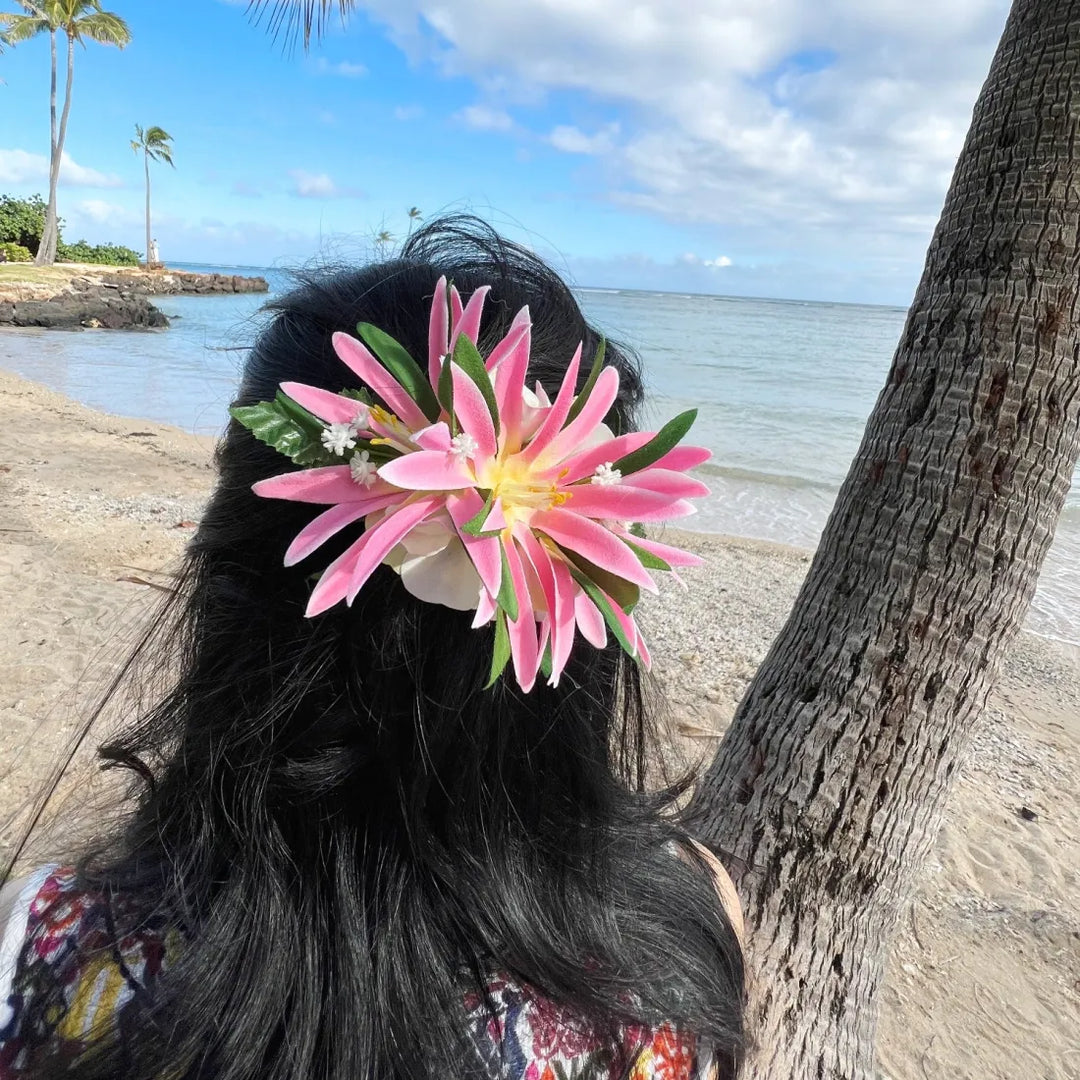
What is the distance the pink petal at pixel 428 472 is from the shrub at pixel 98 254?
1576 inches

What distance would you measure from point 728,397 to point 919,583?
15202mm

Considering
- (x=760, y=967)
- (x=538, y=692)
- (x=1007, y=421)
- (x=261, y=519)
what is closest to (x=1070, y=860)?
(x=760, y=967)

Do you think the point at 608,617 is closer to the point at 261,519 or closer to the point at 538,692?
the point at 538,692

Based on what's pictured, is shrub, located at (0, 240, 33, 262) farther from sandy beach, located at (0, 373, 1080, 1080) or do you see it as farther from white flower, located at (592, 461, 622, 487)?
white flower, located at (592, 461, 622, 487)

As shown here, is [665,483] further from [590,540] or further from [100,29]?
[100,29]

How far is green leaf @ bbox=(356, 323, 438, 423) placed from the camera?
67cm

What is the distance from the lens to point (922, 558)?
53.7 inches

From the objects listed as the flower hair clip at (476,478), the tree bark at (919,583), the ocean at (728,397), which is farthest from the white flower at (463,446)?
the tree bark at (919,583)

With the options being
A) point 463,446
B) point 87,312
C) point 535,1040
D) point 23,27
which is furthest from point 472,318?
point 23,27

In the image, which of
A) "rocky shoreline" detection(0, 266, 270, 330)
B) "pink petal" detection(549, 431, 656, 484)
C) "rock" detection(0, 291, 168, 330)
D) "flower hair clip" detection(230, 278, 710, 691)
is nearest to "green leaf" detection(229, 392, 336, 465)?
"flower hair clip" detection(230, 278, 710, 691)

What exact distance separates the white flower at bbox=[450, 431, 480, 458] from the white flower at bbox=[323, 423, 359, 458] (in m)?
0.09

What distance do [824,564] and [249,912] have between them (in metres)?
1.16

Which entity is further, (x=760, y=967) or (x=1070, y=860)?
(x=1070, y=860)

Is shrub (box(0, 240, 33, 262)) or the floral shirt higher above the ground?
the floral shirt
